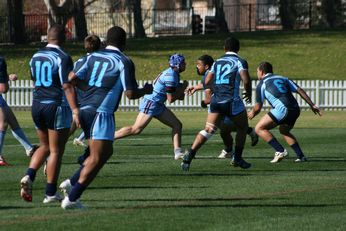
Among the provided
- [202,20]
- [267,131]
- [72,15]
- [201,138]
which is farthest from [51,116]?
A: [202,20]

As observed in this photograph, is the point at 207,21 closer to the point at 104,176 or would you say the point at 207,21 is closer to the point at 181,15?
the point at 181,15

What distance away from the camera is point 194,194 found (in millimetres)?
13977

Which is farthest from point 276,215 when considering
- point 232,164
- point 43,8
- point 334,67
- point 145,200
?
point 43,8

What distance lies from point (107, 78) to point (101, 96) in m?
0.21

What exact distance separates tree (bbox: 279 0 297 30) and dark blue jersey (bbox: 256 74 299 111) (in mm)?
47048

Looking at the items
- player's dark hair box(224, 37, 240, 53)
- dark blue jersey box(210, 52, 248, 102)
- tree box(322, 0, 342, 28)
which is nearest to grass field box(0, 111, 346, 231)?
dark blue jersey box(210, 52, 248, 102)

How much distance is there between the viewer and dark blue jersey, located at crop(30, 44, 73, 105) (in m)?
12.9

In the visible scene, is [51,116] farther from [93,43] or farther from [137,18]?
[137,18]

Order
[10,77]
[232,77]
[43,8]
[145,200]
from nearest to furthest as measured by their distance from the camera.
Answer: [145,200]
[10,77]
[232,77]
[43,8]

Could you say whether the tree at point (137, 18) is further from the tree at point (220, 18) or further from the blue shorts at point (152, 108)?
the blue shorts at point (152, 108)

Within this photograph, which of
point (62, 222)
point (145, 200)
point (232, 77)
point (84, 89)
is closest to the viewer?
point (62, 222)

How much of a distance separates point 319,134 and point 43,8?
6322cm

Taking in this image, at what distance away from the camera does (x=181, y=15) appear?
6950 centimetres

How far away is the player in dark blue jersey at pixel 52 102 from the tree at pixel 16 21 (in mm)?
46746
